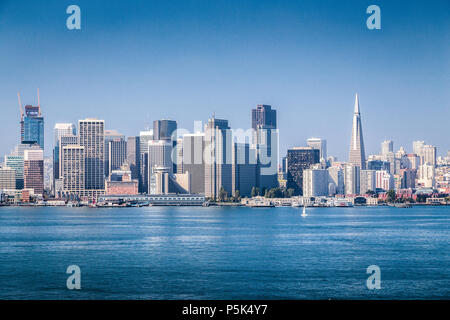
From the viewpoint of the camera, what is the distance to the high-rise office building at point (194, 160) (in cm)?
6594

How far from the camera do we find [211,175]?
210ft

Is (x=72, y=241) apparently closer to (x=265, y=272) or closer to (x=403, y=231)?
(x=265, y=272)

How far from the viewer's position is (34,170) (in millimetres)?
68438

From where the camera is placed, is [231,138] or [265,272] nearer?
[265,272]

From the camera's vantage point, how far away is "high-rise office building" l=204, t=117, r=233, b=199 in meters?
63.5

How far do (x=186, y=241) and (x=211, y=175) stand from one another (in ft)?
152

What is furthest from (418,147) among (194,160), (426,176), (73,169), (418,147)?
(73,169)

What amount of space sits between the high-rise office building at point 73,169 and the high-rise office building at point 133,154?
9.36m

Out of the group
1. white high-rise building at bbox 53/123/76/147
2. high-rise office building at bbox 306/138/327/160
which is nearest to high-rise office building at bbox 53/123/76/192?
white high-rise building at bbox 53/123/76/147

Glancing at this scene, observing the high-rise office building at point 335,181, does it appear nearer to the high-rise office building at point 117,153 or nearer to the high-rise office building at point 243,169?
the high-rise office building at point 243,169

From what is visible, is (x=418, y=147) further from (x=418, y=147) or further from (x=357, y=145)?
(x=357, y=145)

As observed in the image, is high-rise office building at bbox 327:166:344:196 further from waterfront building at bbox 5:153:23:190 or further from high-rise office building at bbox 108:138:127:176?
waterfront building at bbox 5:153:23:190

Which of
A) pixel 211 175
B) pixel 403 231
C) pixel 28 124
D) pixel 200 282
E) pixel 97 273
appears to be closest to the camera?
pixel 200 282
